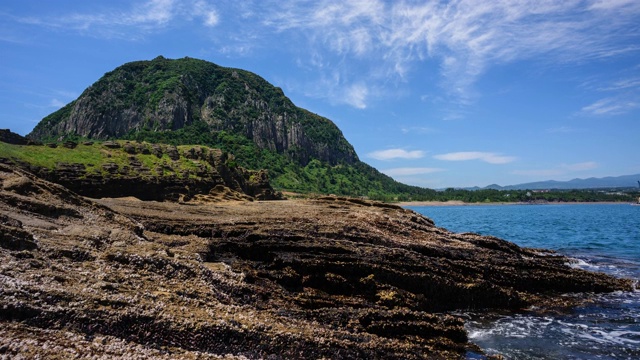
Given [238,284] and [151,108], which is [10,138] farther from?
[151,108]

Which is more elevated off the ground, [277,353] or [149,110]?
[149,110]

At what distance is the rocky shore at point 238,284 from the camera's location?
10.7 meters

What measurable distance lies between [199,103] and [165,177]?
15282 centimetres

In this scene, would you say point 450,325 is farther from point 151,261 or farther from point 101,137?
point 101,137

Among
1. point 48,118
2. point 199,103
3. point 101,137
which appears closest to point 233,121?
point 199,103

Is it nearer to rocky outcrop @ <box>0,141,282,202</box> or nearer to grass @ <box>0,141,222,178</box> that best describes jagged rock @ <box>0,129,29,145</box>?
grass @ <box>0,141,222,178</box>

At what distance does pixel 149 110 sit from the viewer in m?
153

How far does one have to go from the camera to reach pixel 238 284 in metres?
16.5

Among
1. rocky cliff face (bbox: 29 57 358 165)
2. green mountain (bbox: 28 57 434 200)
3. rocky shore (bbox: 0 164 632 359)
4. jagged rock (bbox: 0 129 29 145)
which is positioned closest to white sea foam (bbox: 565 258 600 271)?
rocky shore (bbox: 0 164 632 359)

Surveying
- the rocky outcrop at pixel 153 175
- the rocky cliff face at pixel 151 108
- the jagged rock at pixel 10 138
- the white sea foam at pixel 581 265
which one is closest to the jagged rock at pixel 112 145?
the rocky outcrop at pixel 153 175

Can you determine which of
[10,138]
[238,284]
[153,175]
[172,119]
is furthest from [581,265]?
[172,119]

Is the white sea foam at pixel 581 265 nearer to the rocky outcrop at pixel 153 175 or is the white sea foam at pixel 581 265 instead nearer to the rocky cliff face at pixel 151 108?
the rocky outcrop at pixel 153 175

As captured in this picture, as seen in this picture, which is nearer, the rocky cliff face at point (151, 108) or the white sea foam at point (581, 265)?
the white sea foam at point (581, 265)

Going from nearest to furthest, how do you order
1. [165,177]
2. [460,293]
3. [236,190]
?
[460,293], [165,177], [236,190]
